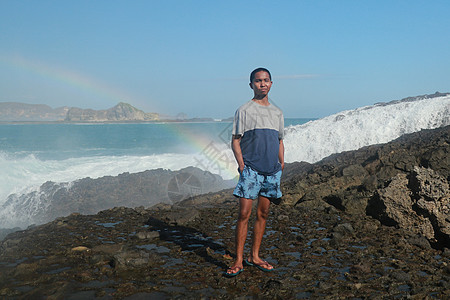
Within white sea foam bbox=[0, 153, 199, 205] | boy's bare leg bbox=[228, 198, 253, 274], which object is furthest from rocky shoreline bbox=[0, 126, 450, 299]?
white sea foam bbox=[0, 153, 199, 205]

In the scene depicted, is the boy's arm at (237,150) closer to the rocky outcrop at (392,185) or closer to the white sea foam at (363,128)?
the rocky outcrop at (392,185)

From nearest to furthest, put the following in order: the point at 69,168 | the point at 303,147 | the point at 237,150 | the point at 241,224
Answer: the point at 237,150 < the point at 241,224 < the point at 303,147 < the point at 69,168

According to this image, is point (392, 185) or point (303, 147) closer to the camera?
point (392, 185)

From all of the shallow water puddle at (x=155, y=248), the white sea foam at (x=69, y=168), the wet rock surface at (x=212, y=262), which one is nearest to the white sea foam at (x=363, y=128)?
the white sea foam at (x=69, y=168)

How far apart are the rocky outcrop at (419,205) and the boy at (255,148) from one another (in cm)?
299

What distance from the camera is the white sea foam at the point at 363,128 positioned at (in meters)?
17.5

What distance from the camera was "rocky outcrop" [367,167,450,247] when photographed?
5609 mm

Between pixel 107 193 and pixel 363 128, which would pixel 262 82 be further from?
pixel 363 128

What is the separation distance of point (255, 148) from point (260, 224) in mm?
887

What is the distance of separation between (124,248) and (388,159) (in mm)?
6450

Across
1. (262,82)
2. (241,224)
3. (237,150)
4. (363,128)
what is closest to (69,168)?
(363,128)

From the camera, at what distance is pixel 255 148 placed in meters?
3.92

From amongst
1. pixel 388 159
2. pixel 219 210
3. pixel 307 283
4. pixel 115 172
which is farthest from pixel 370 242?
pixel 115 172

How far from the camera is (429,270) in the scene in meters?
4.23
